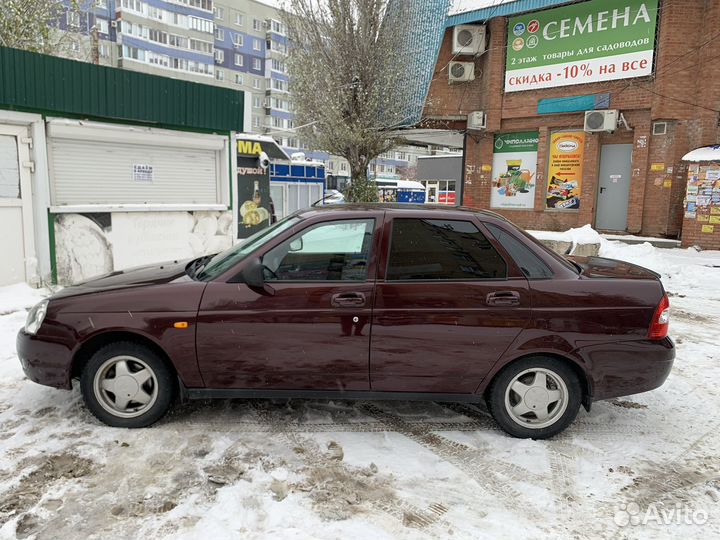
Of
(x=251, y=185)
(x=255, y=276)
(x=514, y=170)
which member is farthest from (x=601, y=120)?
(x=255, y=276)

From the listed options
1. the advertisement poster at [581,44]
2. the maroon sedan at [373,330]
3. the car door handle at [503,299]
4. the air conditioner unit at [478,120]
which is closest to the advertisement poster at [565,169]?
the advertisement poster at [581,44]

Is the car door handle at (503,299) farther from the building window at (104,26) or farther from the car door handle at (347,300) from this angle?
the building window at (104,26)

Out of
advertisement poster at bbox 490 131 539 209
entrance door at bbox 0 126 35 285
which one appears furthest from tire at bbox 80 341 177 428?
advertisement poster at bbox 490 131 539 209

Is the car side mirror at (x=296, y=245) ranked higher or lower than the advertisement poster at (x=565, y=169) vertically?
lower

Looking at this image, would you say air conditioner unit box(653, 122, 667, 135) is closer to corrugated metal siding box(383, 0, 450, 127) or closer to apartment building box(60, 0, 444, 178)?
corrugated metal siding box(383, 0, 450, 127)

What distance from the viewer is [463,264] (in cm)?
386

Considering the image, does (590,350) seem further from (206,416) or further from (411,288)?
(206,416)

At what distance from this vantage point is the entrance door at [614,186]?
53.7ft

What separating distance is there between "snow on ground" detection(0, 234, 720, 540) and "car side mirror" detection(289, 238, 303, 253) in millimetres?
1302

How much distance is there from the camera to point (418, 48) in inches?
724

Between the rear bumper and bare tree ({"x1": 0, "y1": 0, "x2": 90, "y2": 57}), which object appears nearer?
the rear bumper

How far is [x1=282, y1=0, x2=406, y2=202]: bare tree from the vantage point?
56.2 feet

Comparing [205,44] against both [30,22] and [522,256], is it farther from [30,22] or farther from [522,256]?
[522,256]

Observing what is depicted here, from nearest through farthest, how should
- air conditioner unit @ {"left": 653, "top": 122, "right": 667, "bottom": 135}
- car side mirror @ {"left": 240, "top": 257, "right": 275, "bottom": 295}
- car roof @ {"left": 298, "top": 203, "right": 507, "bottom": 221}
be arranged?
1. car side mirror @ {"left": 240, "top": 257, "right": 275, "bottom": 295}
2. car roof @ {"left": 298, "top": 203, "right": 507, "bottom": 221}
3. air conditioner unit @ {"left": 653, "top": 122, "right": 667, "bottom": 135}
